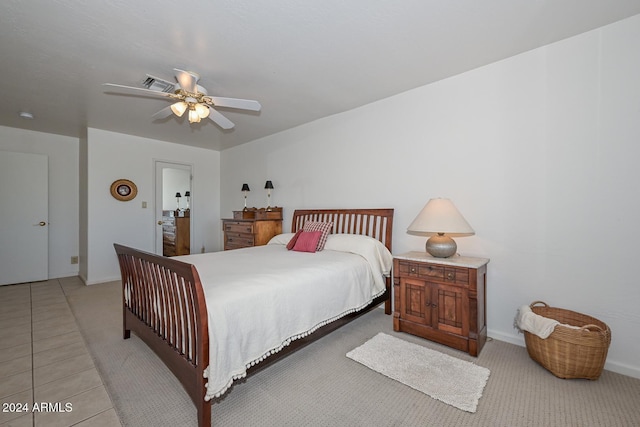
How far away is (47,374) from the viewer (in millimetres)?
1976

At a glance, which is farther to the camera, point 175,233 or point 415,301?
point 175,233

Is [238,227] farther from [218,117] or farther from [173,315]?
[173,315]

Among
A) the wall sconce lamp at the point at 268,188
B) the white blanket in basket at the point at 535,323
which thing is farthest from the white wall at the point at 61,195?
the white blanket in basket at the point at 535,323

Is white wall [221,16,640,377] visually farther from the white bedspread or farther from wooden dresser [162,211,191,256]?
wooden dresser [162,211,191,256]

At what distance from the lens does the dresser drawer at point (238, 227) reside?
4.11 metres

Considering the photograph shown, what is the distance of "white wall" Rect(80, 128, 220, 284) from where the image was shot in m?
4.34

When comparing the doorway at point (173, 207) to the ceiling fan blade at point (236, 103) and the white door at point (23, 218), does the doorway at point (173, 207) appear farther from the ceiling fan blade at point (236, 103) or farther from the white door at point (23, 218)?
the ceiling fan blade at point (236, 103)

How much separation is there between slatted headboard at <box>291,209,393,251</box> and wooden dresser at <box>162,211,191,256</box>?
2.96 m

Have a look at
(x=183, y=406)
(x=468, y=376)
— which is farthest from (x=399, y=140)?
(x=183, y=406)

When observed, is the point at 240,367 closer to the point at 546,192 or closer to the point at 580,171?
the point at 546,192

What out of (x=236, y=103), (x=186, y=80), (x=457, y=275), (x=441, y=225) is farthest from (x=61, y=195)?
(x=457, y=275)

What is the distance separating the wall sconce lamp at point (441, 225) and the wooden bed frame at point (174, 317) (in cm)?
95

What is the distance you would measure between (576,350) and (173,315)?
264 cm

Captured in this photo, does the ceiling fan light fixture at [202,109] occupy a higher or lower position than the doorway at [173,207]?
higher
